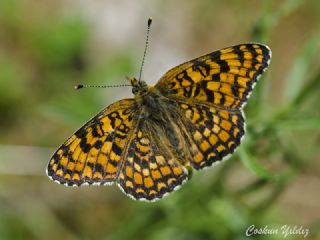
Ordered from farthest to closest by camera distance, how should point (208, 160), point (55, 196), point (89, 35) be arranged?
point (89, 35) → point (55, 196) → point (208, 160)

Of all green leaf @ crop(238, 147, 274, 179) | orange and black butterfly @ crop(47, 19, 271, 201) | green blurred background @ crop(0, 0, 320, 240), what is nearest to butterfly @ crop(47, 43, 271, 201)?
orange and black butterfly @ crop(47, 19, 271, 201)

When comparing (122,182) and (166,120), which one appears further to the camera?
(166,120)

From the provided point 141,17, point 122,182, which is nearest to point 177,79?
point 122,182

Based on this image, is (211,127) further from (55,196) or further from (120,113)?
(55,196)

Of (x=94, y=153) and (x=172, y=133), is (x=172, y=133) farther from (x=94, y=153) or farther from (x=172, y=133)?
(x=94, y=153)

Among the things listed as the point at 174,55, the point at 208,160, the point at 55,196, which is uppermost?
the point at 174,55

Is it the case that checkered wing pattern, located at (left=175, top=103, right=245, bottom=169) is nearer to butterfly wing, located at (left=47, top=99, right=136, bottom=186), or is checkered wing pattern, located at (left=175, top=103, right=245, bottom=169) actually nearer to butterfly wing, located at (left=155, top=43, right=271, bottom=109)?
butterfly wing, located at (left=155, top=43, right=271, bottom=109)

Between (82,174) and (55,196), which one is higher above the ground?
(55,196)

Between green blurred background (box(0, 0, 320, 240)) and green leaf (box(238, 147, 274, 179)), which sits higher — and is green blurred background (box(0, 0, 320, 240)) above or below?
above

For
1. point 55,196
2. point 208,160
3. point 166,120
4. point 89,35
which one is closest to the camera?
point 208,160
